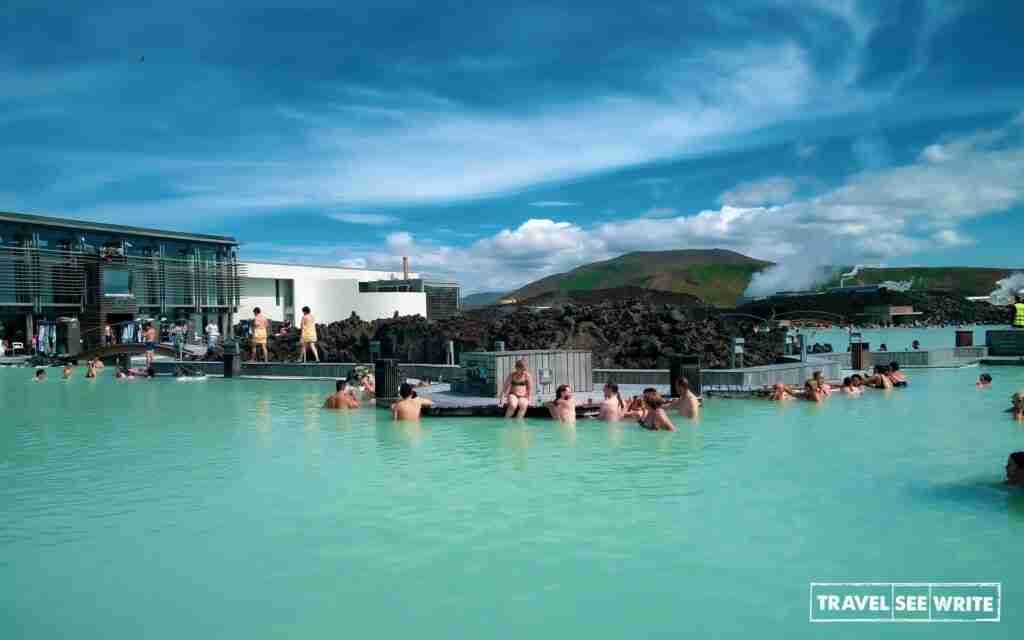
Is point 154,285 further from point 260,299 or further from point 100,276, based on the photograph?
point 260,299

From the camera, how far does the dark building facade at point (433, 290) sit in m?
50.9

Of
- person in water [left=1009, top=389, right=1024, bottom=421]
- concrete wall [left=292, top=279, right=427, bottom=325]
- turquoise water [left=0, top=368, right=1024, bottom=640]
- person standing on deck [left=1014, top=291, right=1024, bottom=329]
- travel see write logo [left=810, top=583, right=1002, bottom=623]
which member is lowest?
travel see write logo [left=810, top=583, right=1002, bottom=623]

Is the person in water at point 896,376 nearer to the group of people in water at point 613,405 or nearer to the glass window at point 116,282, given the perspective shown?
the group of people in water at point 613,405

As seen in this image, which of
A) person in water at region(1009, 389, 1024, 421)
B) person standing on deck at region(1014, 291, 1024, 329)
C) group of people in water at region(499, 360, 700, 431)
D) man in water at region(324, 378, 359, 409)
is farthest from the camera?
person standing on deck at region(1014, 291, 1024, 329)

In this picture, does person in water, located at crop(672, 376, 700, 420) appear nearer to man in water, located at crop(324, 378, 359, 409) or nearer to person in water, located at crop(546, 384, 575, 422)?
person in water, located at crop(546, 384, 575, 422)

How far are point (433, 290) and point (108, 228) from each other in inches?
762

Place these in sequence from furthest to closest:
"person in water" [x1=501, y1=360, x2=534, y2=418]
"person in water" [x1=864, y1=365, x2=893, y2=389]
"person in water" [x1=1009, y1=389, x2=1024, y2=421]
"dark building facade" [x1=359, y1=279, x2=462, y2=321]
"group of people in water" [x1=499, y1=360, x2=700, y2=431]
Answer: "dark building facade" [x1=359, y1=279, x2=462, y2=321] < "person in water" [x1=864, y1=365, x2=893, y2=389] < "person in water" [x1=501, y1=360, x2=534, y2=418] < "person in water" [x1=1009, y1=389, x2=1024, y2=421] < "group of people in water" [x1=499, y1=360, x2=700, y2=431]

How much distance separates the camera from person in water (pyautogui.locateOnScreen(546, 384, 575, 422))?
1473cm

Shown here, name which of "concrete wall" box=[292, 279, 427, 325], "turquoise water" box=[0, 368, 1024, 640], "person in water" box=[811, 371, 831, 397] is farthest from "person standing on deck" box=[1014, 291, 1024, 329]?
"concrete wall" box=[292, 279, 427, 325]

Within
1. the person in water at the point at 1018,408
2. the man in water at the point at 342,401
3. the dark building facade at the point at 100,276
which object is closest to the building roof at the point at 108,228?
the dark building facade at the point at 100,276

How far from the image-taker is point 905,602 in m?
5.92

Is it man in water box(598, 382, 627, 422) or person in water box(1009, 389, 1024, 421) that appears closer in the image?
person in water box(1009, 389, 1024, 421)

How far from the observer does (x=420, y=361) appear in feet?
88.2

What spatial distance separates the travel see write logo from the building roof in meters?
40.2
